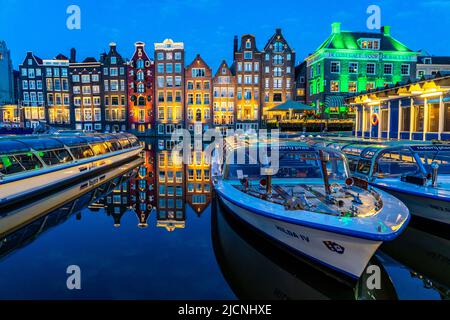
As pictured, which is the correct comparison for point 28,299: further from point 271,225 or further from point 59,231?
point 271,225

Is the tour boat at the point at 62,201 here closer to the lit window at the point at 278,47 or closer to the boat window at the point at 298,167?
the boat window at the point at 298,167

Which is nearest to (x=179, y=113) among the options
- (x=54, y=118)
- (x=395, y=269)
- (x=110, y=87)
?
(x=110, y=87)

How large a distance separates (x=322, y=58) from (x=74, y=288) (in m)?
51.1

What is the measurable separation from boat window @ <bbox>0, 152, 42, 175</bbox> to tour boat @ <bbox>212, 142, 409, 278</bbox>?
8.36 m

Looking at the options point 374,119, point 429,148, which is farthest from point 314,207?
point 374,119

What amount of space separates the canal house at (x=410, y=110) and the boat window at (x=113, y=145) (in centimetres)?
1999

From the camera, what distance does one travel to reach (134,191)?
16.7 meters

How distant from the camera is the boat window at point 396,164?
13.5 meters

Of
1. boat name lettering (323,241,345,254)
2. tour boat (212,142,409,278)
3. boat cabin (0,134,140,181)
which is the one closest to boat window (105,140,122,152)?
boat cabin (0,134,140,181)

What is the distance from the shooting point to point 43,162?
15719mm

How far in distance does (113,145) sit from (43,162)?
11.7 m

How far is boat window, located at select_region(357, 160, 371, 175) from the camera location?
44.8 feet

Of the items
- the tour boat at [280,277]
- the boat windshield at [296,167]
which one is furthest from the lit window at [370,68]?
the tour boat at [280,277]

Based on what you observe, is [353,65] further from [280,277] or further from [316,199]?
[280,277]
